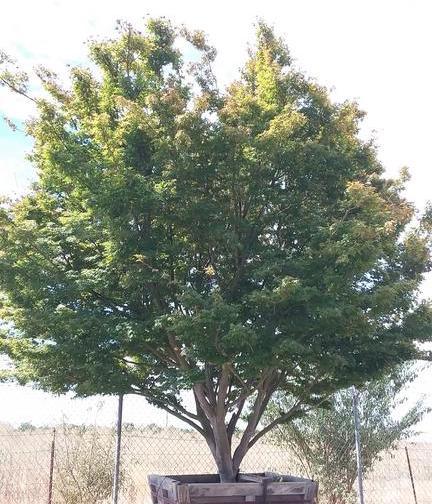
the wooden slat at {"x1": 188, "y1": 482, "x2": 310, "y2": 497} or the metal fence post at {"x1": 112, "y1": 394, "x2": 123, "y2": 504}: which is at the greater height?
the metal fence post at {"x1": 112, "y1": 394, "x2": 123, "y2": 504}

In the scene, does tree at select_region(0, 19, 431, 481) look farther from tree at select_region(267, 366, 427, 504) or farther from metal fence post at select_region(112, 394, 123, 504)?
tree at select_region(267, 366, 427, 504)

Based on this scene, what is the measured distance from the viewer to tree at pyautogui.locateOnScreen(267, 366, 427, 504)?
27.6 feet

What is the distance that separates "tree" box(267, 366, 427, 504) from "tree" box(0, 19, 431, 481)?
81.6 inches

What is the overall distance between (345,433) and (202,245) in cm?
434

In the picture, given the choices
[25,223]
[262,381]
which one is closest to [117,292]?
[25,223]

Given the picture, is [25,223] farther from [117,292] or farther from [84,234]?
[117,292]

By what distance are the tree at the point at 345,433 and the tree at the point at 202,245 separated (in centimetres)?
207

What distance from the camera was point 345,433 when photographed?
8570 mm

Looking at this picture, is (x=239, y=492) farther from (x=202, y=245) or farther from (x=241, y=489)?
(x=202, y=245)

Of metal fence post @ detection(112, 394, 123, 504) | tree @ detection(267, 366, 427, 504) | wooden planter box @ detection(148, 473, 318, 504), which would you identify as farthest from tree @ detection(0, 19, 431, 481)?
tree @ detection(267, 366, 427, 504)

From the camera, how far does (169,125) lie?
576cm

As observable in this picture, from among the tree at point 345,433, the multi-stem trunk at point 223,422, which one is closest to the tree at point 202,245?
the multi-stem trunk at point 223,422

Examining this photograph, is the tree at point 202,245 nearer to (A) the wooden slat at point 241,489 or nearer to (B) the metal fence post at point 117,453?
(B) the metal fence post at point 117,453

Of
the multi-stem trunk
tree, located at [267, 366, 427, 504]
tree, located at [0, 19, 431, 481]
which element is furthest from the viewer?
tree, located at [267, 366, 427, 504]
